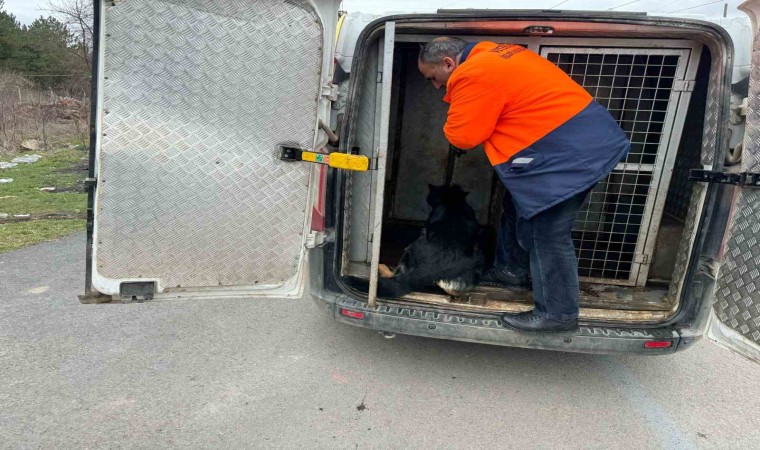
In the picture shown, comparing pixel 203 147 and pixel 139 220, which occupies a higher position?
pixel 203 147

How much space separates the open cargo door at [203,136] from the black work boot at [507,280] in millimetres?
Answer: 1555

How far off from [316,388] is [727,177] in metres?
2.43

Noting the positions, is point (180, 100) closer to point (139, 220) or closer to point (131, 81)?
point (131, 81)

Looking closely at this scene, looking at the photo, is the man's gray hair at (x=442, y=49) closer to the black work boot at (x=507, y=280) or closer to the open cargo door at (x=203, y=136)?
the open cargo door at (x=203, y=136)

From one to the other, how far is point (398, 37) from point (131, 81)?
1.56m

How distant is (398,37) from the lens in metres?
3.04

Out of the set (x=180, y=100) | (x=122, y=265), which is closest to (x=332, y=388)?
(x=122, y=265)

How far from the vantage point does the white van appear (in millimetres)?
2354

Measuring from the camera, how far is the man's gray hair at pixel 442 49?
2689 mm

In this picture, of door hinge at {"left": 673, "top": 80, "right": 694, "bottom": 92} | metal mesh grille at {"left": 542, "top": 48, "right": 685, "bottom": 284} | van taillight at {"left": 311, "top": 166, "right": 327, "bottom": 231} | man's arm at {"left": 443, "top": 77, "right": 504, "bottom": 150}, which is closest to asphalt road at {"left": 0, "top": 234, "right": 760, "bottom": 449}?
metal mesh grille at {"left": 542, "top": 48, "right": 685, "bottom": 284}

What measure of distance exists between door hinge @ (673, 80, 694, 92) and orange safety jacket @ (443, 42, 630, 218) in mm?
850

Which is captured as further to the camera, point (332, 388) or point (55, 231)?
point (55, 231)

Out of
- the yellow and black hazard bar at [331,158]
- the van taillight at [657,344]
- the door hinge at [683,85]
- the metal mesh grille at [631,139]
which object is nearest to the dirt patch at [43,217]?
the yellow and black hazard bar at [331,158]

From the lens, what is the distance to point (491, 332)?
2.68 m
